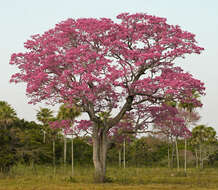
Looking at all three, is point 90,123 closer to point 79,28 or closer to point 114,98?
point 114,98

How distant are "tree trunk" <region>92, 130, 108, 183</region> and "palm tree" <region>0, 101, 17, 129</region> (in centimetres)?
1371

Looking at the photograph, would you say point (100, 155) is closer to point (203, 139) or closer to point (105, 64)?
point (105, 64)

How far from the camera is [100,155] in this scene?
32.7 metres

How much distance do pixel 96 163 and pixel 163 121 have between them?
646cm

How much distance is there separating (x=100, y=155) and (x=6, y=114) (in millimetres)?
17704

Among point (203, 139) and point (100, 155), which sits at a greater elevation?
point (203, 139)

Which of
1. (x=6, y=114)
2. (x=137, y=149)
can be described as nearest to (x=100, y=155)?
(x=6, y=114)

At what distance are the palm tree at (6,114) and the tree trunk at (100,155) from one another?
540 inches

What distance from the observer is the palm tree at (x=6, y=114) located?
140 feet

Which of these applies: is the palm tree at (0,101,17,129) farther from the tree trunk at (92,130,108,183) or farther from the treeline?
the tree trunk at (92,130,108,183)

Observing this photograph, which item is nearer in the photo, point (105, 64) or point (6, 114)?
point (105, 64)

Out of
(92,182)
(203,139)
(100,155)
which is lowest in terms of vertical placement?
(92,182)

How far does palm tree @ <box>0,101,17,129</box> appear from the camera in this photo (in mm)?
42562

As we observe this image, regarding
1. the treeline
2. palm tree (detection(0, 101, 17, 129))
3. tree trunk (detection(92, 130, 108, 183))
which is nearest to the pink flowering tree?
tree trunk (detection(92, 130, 108, 183))
